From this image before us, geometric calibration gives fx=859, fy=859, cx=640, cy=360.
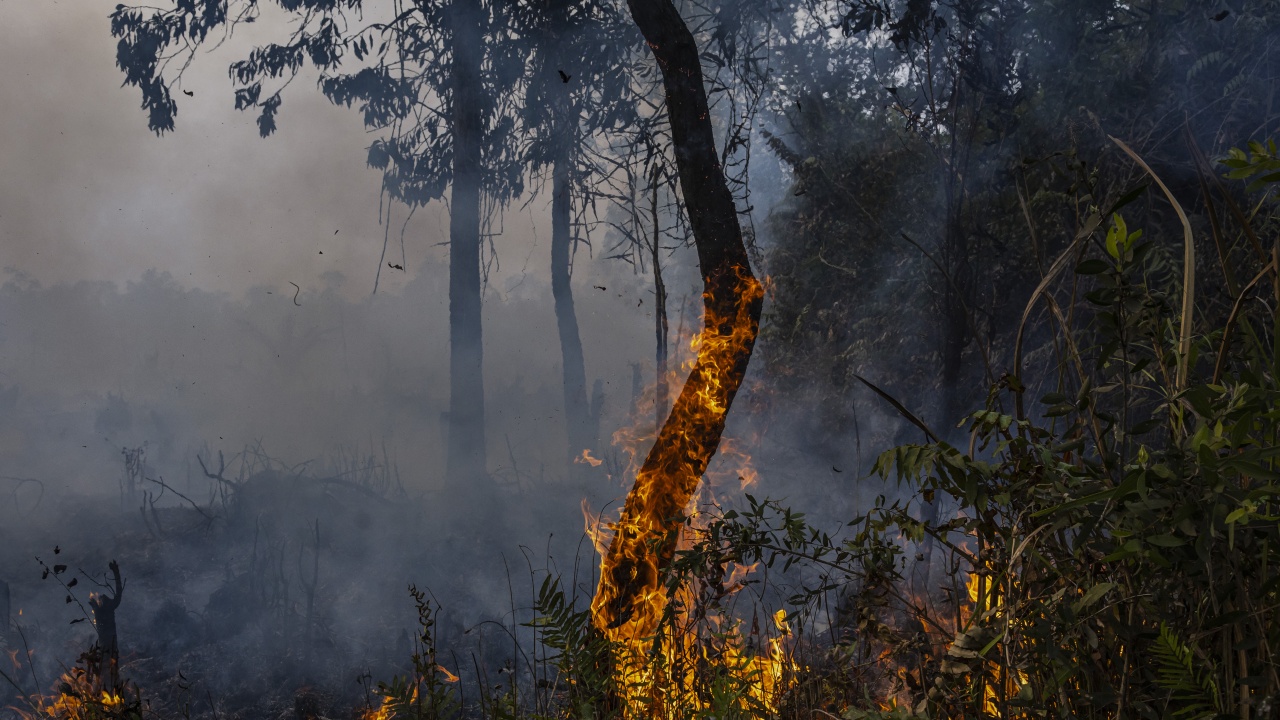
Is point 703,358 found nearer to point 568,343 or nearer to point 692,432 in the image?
point 692,432

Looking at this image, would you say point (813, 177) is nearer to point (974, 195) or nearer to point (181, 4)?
point (974, 195)

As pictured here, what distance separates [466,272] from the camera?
10.9 meters

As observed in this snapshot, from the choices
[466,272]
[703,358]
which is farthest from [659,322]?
[466,272]

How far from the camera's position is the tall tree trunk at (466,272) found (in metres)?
10.4

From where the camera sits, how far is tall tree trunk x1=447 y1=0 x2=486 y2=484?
411 inches

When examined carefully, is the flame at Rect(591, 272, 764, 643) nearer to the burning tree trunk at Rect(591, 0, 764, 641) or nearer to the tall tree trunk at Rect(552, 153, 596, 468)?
the burning tree trunk at Rect(591, 0, 764, 641)

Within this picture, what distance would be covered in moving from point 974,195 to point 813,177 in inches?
88.1

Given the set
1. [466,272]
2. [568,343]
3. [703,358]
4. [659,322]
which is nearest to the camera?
[703,358]

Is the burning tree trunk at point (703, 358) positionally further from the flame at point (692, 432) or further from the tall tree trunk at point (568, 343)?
the tall tree trunk at point (568, 343)

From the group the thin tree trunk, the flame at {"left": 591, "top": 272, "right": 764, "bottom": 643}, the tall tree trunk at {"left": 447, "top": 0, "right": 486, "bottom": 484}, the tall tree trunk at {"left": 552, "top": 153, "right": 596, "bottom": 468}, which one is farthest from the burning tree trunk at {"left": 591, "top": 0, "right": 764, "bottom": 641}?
the tall tree trunk at {"left": 552, "top": 153, "right": 596, "bottom": 468}

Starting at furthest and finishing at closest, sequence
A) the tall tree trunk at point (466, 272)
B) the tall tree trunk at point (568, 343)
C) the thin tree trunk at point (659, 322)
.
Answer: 1. the tall tree trunk at point (568, 343)
2. the tall tree trunk at point (466, 272)
3. the thin tree trunk at point (659, 322)

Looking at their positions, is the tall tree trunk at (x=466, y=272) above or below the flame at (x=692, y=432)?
above

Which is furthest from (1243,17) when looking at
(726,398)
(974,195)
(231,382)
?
(231,382)

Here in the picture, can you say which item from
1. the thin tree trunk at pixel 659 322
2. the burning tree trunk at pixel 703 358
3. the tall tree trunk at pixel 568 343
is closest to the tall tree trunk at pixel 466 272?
the tall tree trunk at pixel 568 343
